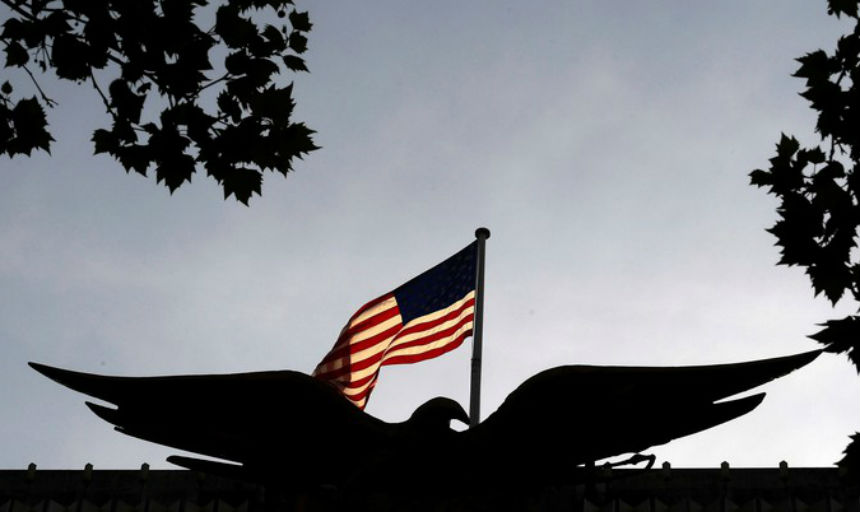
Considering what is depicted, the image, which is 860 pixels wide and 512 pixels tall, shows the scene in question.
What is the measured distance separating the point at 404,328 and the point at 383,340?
0.29 metres

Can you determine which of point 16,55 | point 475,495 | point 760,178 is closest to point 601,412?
point 475,495

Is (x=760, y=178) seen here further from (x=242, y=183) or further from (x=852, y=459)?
(x=242, y=183)

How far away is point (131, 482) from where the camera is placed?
9.05 m

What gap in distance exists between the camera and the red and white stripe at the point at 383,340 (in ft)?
37.4

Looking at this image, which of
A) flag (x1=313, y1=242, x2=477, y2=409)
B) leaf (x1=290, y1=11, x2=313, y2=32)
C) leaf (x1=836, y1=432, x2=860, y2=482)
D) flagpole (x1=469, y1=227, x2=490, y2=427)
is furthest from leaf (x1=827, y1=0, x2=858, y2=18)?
flag (x1=313, y1=242, x2=477, y2=409)

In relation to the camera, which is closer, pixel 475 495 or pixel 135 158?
pixel 135 158

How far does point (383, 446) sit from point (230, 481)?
1.74 metres

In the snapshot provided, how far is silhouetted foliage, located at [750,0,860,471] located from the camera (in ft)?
18.4

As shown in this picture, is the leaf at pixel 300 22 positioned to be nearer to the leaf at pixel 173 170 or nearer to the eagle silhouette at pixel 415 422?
the leaf at pixel 173 170

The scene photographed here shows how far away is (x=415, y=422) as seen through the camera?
812 centimetres

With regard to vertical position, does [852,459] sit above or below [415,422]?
below

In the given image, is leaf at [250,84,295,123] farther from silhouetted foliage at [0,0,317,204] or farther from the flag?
the flag

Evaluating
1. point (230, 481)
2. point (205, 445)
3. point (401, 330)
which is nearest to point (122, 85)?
point (205, 445)

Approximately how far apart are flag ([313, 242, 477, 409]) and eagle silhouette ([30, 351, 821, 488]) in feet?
9.89
